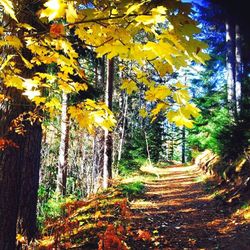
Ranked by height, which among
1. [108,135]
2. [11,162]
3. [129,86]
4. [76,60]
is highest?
[76,60]

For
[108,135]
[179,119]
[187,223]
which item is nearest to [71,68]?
[179,119]

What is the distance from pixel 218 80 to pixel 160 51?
24778mm

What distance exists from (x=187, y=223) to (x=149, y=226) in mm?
1135

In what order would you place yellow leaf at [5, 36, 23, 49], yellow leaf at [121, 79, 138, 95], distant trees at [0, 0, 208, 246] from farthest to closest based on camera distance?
yellow leaf at [121, 79, 138, 95] → yellow leaf at [5, 36, 23, 49] → distant trees at [0, 0, 208, 246]

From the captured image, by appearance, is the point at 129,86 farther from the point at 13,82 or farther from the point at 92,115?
the point at 13,82

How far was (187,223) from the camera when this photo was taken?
825cm

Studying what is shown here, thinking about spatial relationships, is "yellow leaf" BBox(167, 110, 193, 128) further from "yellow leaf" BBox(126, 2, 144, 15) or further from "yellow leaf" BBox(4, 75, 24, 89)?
"yellow leaf" BBox(4, 75, 24, 89)

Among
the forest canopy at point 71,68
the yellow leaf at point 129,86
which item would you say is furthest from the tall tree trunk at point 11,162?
the yellow leaf at point 129,86

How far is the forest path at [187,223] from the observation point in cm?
650

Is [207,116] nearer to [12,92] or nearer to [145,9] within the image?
[12,92]

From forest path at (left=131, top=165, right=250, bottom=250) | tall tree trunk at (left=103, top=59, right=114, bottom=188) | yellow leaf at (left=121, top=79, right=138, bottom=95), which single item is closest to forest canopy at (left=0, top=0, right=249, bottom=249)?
yellow leaf at (left=121, top=79, right=138, bottom=95)

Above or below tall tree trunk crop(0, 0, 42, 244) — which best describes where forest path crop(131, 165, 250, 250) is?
below

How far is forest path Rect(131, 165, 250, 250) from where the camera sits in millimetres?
6504

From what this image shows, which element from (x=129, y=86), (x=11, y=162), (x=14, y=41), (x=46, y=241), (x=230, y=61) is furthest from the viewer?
(x=230, y=61)
